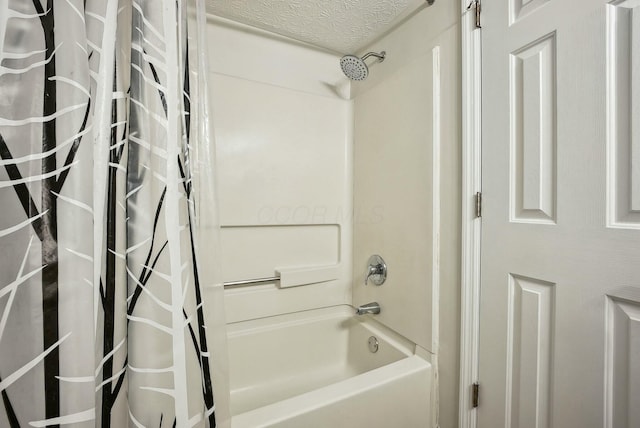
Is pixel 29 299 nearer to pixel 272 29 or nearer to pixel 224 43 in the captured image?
pixel 224 43

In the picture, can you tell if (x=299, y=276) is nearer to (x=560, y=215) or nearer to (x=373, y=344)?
(x=373, y=344)

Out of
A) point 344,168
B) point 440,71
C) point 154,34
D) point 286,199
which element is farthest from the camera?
point 344,168

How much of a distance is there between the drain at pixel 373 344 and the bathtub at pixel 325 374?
10 mm

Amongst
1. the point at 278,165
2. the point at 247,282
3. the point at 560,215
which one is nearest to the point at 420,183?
the point at 560,215

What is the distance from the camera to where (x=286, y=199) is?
142 cm

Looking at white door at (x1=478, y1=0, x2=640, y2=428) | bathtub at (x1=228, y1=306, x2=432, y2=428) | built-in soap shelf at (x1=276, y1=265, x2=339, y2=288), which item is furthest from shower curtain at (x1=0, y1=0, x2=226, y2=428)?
white door at (x1=478, y1=0, x2=640, y2=428)

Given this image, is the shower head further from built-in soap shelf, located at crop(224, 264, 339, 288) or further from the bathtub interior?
the bathtub interior

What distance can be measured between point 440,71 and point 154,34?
3.34 feet

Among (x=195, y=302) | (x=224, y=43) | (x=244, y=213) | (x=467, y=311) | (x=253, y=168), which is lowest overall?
(x=467, y=311)

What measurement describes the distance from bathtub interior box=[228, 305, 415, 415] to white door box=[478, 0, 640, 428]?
505mm

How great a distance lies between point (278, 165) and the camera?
139cm

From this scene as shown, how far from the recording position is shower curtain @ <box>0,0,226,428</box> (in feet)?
1.26

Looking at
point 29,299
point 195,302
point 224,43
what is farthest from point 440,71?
point 29,299

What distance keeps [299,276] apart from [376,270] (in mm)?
452
